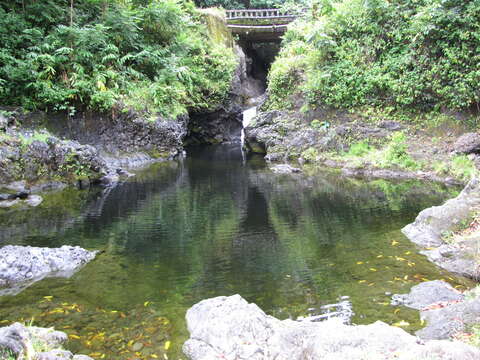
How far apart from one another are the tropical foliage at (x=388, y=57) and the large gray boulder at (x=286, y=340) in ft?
46.9

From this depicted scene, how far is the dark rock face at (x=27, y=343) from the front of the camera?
130 inches

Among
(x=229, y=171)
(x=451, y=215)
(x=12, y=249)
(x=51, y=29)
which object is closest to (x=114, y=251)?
(x=12, y=249)

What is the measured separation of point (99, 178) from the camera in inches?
559

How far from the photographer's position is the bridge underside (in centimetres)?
2853

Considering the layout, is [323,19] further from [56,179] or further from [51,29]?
[56,179]

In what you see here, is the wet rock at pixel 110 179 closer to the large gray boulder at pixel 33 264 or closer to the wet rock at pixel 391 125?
the large gray boulder at pixel 33 264

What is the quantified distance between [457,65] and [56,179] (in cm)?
1563

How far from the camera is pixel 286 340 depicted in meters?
3.88

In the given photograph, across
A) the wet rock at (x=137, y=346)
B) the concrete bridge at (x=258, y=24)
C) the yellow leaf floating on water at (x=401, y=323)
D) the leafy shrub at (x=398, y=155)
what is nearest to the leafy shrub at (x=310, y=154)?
the leafy shrub at (x=398, y=155)

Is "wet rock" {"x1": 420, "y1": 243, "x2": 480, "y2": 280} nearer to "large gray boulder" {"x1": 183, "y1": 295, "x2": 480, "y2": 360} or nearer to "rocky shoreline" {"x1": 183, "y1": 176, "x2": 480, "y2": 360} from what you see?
"rocky shoreline" {"x1": 183, "y1": 176, "x2": 480, "y2": 360}

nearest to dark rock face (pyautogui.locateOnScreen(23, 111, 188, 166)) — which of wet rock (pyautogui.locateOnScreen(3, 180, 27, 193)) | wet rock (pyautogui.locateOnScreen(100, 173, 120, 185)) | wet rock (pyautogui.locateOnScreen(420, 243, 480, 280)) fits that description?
wet rock (pyautogui.locateOnScreen(100, 173, 120, 185))

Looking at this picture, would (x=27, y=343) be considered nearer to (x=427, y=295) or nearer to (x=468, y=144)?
(x=427, y=295)

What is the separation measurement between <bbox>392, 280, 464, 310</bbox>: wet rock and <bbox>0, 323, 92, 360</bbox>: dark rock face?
3.88 m

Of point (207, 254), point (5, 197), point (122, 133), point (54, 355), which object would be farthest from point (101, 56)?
point (54, 355)
